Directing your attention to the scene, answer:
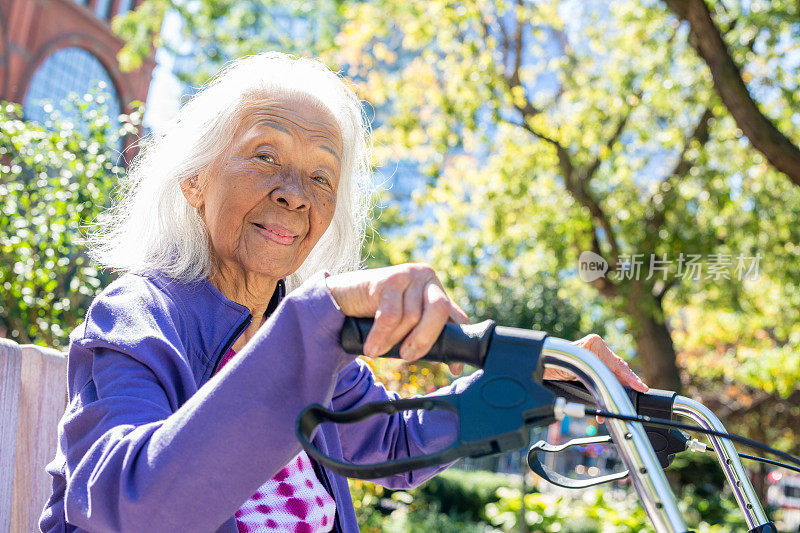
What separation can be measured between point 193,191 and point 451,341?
952mm

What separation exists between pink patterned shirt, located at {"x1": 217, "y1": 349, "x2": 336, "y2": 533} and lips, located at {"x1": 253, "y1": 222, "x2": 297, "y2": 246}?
0.81 feet

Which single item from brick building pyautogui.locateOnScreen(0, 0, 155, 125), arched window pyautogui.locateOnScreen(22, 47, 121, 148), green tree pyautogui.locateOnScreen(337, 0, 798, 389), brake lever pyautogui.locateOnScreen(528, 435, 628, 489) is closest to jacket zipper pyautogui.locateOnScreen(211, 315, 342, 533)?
brake lever pyautogui.locateOnScreen(528, 435, 628, 489)

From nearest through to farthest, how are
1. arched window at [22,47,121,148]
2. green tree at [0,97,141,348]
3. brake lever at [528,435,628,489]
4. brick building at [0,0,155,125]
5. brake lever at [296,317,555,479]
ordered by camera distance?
1. brake lever at [296,317,555,479]
2. brake lever at [528,435,628,489]
3. green tree at [0,97,141,348]
4. brick building at [0,0,155,125]
5. arched window at [22,47,121,148]

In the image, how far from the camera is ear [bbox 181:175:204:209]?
1640 millimetres

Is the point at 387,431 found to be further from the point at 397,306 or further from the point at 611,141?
the point at 611,141

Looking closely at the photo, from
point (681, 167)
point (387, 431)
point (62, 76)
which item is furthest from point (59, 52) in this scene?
point (387, 431)

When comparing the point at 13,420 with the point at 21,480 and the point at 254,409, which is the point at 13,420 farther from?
the point at 254,409

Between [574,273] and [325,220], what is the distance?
883cm

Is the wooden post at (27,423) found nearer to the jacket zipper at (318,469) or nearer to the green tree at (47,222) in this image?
the jacket zipper at (318,469)

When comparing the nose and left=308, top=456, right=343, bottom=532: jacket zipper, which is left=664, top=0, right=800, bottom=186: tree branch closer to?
the nose

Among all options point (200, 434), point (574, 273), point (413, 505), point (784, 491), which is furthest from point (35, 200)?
point (784, 491)

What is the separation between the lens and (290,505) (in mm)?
1446

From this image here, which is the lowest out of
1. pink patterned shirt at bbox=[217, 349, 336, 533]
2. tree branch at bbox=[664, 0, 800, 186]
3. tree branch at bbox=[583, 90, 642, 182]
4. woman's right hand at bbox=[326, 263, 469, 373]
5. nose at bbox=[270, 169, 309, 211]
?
pink patterned shirt at bbox=[217, 349, 336, 533]

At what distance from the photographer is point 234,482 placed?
2.96 ft
